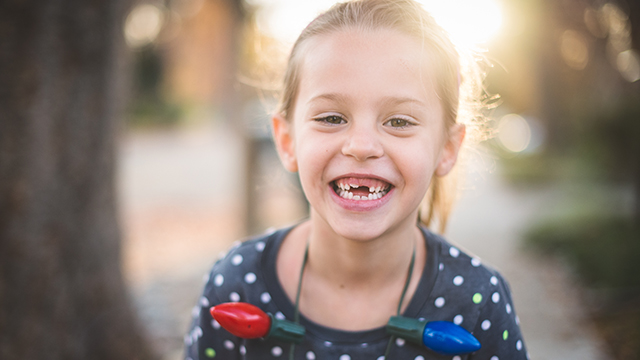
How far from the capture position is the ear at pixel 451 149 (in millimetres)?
1468

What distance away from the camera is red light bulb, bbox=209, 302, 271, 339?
1.32 m

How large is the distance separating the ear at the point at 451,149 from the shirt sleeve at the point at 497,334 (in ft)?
1.37

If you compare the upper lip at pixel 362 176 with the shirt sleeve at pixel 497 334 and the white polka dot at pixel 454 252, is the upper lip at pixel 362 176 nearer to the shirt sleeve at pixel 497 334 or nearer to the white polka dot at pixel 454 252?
the white polka dot at pixel 454 252

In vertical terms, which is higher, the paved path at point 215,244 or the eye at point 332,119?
the eye at point 332,119

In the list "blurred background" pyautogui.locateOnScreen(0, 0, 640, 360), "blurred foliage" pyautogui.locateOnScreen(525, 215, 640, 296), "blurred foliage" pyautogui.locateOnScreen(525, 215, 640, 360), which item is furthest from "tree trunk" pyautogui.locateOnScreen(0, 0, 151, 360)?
"blurred foliage" pyautogui.locateOnScreen(525, 215, 640, 296)

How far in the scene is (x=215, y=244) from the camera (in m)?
6.03

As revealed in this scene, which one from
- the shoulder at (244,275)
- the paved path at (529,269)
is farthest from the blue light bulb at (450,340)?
the paved path at (529,269)

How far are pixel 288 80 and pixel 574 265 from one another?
4.72 metres

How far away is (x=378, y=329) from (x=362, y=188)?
0.43 metres

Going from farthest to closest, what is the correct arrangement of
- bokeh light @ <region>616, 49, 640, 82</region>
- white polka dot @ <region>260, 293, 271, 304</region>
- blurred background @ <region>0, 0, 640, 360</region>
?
1. bokeh light @ <region>616, 49, 640, 82</region>
2. blurred background @ <region>0, 0, 640, 360</region>
3. white polka dot @ <region>260, 293, 271, 304</region>

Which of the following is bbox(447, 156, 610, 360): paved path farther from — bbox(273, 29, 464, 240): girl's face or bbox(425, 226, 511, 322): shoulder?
bbox(273, 29, 464, 240): girl's face

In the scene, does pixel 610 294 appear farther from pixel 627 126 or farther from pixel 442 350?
pixel 442 350

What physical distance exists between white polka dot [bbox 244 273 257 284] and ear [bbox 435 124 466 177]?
68 cm

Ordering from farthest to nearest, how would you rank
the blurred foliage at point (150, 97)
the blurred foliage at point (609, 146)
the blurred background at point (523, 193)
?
the blurred foliage at point (150, 97) < the blurred foliage at point (609, 146) < the blurred background at point (523, 193)
